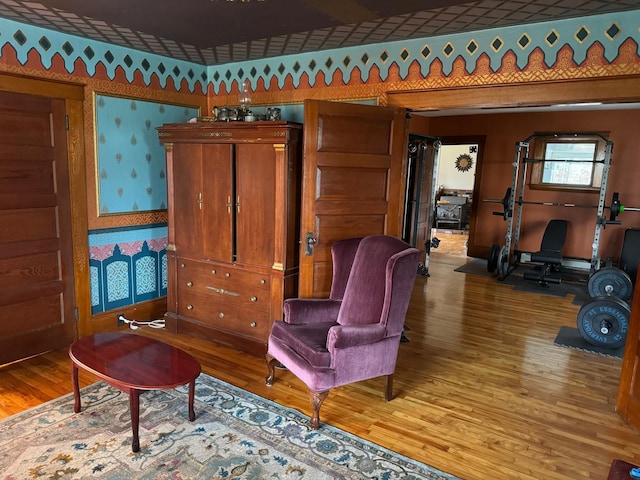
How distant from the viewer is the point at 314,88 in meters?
4.09

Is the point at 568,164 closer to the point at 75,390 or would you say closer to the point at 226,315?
the point at 226,315

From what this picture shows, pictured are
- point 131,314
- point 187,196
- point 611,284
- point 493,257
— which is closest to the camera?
point 187,196

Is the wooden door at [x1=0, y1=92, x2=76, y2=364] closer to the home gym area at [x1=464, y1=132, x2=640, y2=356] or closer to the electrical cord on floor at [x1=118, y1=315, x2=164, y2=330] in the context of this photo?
the electrical cord on floor at [x1=118, y1=315, x2=164, y2=330]

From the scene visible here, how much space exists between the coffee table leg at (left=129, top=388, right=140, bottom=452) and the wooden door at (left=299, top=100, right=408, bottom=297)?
1.50m

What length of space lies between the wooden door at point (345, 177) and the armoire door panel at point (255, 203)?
0.98 feet

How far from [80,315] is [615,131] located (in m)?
7.41

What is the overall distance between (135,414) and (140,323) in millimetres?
2097

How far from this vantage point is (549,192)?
23.9 ft

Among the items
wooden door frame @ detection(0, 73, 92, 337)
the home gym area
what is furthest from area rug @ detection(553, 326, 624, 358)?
wooden door frame @ detection(0, 73, 92, 337)

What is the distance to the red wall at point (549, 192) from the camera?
6629mm

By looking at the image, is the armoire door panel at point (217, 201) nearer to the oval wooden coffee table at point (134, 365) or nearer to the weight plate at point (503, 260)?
the oval wooden coffee table at point (134, 365)

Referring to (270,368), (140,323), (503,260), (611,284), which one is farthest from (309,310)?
(503,260)

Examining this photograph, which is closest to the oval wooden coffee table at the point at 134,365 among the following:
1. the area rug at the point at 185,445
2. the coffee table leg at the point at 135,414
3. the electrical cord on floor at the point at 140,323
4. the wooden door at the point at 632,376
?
the coffee table leg at the point at 135,414

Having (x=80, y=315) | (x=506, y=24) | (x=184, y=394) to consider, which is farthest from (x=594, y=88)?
(x=80, y=315)
